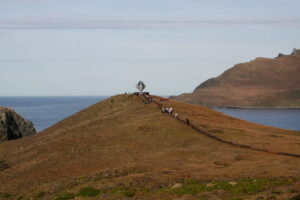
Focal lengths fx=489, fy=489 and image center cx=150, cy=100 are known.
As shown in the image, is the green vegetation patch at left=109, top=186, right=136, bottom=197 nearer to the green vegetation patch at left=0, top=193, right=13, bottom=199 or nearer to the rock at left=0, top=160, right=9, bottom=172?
the green vegetation patch at left=0, top=193, right=13, bottom=199

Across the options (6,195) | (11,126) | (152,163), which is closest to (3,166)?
(6,195)

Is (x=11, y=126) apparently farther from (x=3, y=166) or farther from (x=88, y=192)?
(x=88, y=192)

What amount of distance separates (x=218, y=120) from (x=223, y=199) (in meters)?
44.4

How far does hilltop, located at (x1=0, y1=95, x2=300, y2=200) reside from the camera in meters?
34.2

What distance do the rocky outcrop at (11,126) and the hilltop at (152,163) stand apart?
15102 mm

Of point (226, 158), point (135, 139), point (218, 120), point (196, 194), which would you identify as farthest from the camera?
point (218, 120)

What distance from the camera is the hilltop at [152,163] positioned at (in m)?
34.2

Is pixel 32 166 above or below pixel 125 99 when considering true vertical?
below

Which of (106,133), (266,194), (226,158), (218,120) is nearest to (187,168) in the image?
(226,158)

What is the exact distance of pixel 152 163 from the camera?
149 ft

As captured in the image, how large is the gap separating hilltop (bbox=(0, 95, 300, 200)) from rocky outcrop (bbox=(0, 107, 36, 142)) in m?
15.1

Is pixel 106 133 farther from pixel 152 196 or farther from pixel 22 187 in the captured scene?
pixel 152 196

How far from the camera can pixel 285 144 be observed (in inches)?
2063

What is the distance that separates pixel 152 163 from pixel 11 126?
5496 cm
